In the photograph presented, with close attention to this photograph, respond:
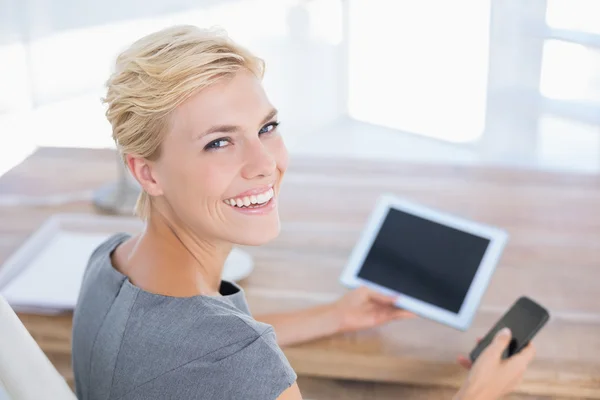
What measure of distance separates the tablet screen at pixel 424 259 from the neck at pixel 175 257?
1.29ft

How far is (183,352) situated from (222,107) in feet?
0.98

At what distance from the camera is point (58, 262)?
1.63m

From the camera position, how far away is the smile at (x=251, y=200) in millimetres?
1105

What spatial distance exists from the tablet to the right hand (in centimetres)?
12

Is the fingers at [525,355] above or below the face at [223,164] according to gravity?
below

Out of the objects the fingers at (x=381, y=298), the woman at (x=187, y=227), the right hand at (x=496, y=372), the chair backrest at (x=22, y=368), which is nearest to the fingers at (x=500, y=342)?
the right hand at (x=496, y=372)

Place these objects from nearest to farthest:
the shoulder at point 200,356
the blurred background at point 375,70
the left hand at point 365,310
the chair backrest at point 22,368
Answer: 1. the chair backrest at point 22,368
2. the shoulder at point 200,356
3. the left hand at point 365,310
4. the blurred background at point 375,70

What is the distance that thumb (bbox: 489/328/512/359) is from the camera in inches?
50.0

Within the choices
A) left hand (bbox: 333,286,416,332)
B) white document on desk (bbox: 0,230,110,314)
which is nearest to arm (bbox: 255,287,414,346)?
left hand (bbox: 333,286,416,332)

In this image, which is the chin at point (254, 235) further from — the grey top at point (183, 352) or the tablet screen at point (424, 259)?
the tablet screen at point (424, 259)

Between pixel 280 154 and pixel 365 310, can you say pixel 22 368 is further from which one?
pixel 365 310

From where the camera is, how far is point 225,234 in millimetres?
1130

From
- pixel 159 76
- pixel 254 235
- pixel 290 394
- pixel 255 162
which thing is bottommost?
pixel 290 394

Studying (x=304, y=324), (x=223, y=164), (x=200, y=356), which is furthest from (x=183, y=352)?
(x=304, y=324)
